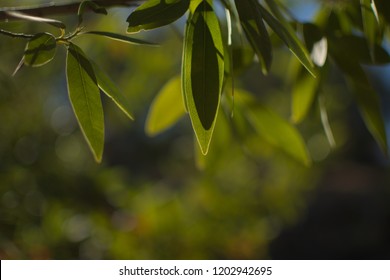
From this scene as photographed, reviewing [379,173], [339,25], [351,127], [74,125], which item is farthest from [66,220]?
[351,127]

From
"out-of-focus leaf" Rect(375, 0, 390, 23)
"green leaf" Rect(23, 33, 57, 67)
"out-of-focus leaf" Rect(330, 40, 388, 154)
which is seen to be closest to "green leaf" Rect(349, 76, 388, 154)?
"out-of-focus leaf" Rect(330, 40, 388, 154)

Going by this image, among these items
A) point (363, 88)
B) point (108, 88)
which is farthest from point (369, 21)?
point (108, 88)

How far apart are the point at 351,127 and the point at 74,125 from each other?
10.4ft

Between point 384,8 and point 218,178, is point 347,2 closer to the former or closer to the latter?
point 384,8

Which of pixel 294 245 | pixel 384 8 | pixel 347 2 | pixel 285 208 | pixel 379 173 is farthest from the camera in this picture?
pixel 379 173

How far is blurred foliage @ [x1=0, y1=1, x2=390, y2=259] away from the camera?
1218 millimetres

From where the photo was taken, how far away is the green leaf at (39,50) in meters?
0.49

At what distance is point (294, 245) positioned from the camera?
139 inches

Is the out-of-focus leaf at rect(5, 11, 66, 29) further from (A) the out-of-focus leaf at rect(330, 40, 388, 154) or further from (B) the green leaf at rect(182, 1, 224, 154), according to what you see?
(A) the out-of-focus leaf at rect(330, 40, 388, 154)

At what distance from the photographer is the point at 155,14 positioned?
499 mm

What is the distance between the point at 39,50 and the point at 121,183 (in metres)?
1.08

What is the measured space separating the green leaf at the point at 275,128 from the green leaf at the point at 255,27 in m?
0.37

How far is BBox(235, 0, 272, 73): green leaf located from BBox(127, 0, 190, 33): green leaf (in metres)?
0.04
